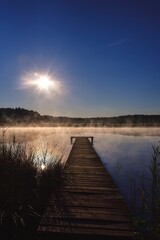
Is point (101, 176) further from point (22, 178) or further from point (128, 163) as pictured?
point (128, 163)

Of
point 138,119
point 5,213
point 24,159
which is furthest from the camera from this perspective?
point 138,119

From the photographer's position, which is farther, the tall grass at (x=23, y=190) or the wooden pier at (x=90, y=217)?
the tall grass at (x=23, y=190)

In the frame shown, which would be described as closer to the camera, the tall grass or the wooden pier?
the wooden pier

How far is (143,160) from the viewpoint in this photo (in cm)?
1512

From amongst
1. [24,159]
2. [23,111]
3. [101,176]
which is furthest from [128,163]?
[23,111]

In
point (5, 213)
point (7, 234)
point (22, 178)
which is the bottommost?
point (7, 234)

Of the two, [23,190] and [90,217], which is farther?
[23,190]

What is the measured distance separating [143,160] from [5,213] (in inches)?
435

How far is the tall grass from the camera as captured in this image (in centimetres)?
506

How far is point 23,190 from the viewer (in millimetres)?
5504

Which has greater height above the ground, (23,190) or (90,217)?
(23,190)

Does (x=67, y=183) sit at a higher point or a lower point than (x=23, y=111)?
lower

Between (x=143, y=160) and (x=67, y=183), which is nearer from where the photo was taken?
(x=67, y=183)

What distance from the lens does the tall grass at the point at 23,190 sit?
199 inches
